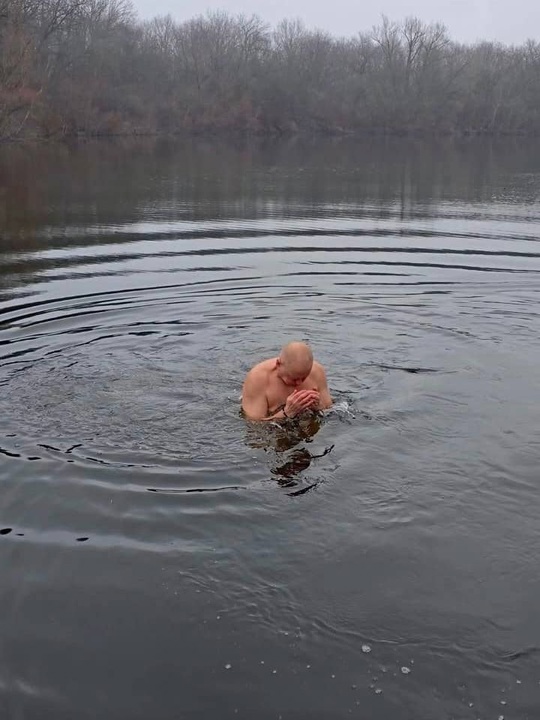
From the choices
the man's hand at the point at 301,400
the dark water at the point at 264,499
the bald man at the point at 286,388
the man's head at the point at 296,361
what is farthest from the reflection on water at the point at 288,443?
the man's head at the point at 296,361

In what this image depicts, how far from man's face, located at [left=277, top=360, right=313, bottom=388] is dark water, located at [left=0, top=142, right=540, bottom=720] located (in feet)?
1.87

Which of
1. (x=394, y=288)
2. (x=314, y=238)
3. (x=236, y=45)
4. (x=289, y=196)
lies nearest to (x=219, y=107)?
(x=236, y=45)

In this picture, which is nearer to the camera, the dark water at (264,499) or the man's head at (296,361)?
the dark water at (264,499)

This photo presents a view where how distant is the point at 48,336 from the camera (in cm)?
1109

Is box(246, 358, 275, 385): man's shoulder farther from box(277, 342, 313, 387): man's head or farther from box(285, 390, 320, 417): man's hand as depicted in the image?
box(285, 390, 320, 417): man's hand

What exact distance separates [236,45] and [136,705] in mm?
94801

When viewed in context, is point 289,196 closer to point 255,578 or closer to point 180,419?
point 180,419

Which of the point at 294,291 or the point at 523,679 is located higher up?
the point at 294,291

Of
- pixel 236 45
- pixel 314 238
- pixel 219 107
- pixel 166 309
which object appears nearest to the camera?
pixel 166 309

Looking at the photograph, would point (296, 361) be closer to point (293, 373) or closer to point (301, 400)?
point (293, 373)

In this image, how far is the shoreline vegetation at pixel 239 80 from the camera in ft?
195

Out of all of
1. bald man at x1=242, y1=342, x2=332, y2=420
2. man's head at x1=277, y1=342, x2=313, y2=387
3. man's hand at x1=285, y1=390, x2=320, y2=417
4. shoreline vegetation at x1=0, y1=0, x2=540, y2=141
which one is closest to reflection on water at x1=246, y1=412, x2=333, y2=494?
bald man at x1=242, y1=342, x2=332, y2=420

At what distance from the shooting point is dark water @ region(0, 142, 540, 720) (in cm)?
464

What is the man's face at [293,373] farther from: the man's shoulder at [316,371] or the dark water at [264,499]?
the dark water at [264,499]
